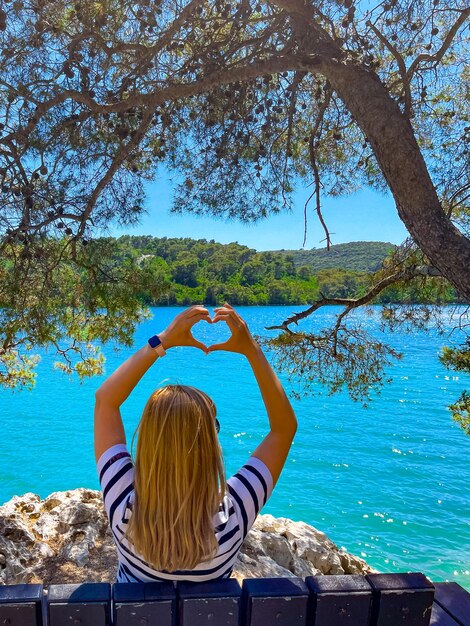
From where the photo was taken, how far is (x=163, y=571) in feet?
3.05

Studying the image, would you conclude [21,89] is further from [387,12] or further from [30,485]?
[30,485]

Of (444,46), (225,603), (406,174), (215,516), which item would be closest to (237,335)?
(215,516)

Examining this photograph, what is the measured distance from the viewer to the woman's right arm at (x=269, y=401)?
1.02 meters

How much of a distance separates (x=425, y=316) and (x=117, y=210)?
2.54 m

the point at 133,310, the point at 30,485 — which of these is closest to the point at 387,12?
the point at 133,310

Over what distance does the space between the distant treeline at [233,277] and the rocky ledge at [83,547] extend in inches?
66.2

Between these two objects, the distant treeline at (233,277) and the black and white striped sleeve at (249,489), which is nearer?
the black and white striped sleeve at (249,489)

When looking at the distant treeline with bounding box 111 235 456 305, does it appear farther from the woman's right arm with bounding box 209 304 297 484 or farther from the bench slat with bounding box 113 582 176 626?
the bench slat with bounding box 113 582 176 626

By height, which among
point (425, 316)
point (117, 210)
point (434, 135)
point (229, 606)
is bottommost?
point (229, 606)

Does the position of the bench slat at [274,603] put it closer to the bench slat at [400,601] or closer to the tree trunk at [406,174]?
the bench slat at [400,601]

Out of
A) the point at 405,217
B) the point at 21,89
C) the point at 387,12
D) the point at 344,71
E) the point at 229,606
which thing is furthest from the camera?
the point at 387,12

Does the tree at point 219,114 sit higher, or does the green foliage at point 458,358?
the tree at point 219,114

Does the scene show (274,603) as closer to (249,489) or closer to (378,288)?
(249,489)

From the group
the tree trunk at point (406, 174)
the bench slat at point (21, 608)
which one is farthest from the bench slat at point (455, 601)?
the tree trunk at point (406, 174)
